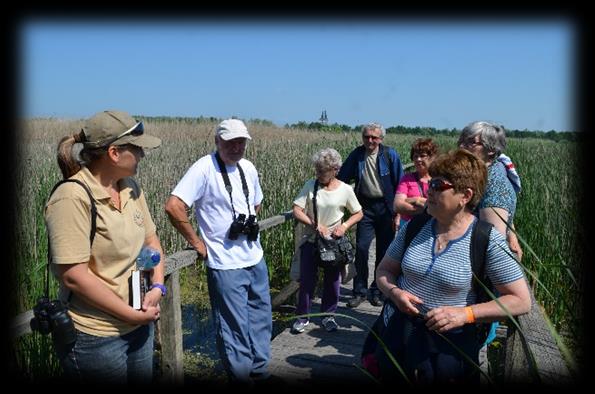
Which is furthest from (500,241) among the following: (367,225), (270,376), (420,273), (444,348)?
(367,225)

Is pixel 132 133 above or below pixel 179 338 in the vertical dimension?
above

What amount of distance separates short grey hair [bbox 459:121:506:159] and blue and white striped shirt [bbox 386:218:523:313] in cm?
77

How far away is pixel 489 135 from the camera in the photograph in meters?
2.46

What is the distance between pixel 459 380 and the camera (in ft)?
5.84

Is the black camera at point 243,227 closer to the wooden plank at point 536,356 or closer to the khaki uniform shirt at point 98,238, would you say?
the khaki uniform shirt at point 98,238

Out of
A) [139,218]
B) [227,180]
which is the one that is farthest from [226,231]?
[139,218]

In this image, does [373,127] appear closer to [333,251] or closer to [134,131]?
[333,251]

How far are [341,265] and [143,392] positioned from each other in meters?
1.86

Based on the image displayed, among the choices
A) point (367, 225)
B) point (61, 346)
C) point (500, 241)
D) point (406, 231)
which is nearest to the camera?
point (61, 346)

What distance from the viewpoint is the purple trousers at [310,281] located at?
352cm

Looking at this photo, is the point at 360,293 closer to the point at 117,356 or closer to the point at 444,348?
the point at 444,348

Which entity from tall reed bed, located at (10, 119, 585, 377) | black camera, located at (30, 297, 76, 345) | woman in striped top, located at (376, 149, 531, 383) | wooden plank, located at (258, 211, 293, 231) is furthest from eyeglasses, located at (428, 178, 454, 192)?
wooden plank, located at (258, 211, 293, 231)

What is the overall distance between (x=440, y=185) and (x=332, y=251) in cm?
166

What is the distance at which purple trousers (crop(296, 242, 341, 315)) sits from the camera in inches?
138
